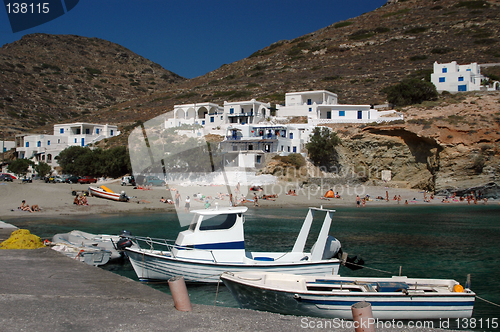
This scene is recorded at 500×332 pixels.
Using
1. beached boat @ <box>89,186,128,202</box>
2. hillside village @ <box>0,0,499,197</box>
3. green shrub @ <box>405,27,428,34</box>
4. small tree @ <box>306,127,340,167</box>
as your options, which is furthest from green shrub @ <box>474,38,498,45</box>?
beached boat @ <box>89,186,128,202</box>

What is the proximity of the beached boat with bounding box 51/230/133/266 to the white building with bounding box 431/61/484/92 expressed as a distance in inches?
2380

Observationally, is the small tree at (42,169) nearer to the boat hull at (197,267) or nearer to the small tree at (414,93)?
the boat hull at (197,267)

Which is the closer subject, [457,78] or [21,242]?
[21,242]

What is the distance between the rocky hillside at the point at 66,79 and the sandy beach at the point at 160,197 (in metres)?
47.5

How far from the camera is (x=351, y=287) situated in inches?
371

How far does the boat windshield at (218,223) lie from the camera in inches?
490

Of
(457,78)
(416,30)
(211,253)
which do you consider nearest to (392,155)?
(457,78)

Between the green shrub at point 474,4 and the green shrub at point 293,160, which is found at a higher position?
the green shrub at point 474,4

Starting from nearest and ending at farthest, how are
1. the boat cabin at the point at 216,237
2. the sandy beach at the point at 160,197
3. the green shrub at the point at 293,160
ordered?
the boat cabin at the point at 216,237, the sandy beach at the point at 160,197, the green shrub at the point at 293,160

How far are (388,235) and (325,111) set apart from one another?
38.3 meters

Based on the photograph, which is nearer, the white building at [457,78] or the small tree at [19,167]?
the small tree at [19,167]

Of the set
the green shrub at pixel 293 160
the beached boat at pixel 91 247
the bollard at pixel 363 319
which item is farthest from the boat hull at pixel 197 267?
the green shrub at pixel 293 160

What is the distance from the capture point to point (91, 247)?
50.8ft

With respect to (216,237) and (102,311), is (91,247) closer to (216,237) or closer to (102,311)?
(216,237)
